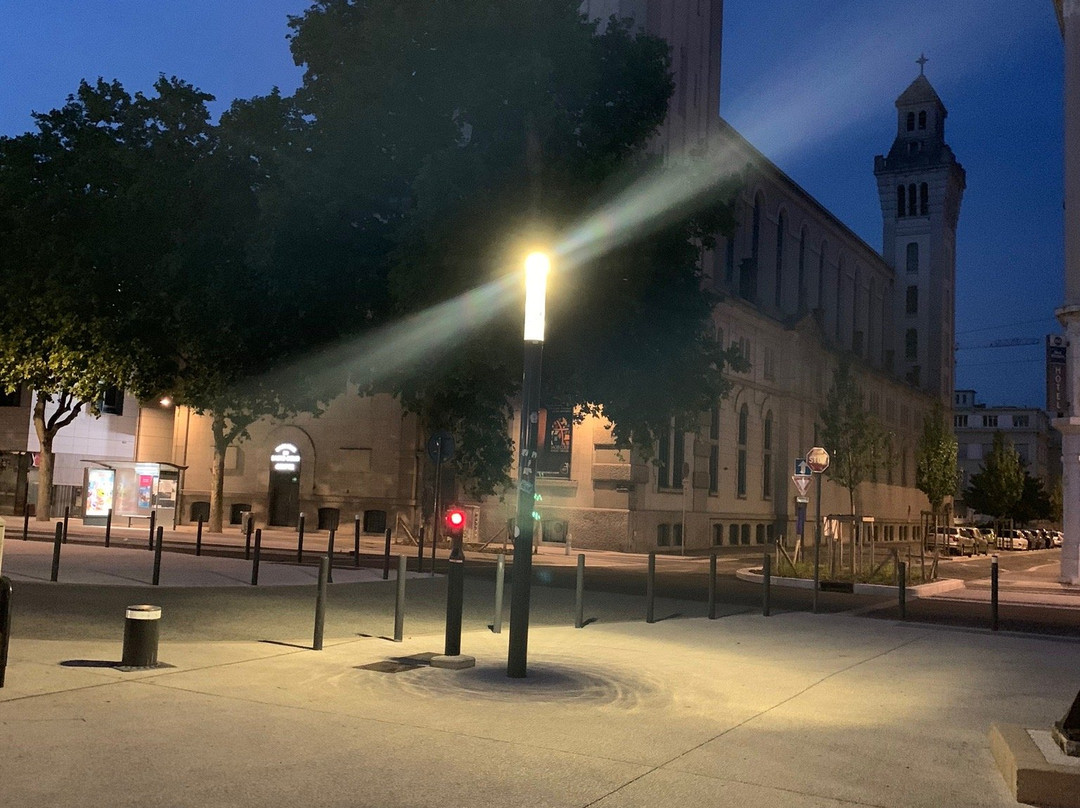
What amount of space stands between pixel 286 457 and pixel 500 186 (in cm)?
2417

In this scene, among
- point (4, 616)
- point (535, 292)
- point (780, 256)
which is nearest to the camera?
point (4, 616)

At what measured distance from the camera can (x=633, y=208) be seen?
25891mm

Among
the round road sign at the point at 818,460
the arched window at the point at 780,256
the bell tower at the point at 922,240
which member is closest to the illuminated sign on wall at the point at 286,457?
the arched window at the point at 780,256

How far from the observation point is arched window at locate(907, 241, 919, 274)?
85.9 metres

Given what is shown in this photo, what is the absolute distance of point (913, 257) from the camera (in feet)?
283

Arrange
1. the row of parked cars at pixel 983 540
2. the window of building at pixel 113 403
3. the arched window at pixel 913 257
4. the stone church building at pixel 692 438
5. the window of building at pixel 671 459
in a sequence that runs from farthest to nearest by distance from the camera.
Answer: the arched window at pixel 913 257 < the row of parked cars at pixel 983 540 < the window of building at pixel 113 403 < the window of building at pixel 671 459 < the stone church building at pixel 692 438

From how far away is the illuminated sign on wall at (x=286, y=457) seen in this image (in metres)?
46.8

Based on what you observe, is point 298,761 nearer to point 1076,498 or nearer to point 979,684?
point 979,684

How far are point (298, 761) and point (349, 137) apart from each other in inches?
918

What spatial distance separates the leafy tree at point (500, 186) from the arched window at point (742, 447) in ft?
72.4

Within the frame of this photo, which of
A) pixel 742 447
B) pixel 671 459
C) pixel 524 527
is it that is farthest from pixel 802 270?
pixel 524 527

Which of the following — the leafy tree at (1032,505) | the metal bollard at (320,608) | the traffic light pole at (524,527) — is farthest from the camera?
the leafy tree at (1032,505)

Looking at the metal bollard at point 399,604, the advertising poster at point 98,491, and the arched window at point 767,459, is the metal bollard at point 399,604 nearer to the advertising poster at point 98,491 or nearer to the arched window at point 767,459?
the advertising poster at point 98,491

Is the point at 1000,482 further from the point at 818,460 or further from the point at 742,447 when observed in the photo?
the point at 818,460
